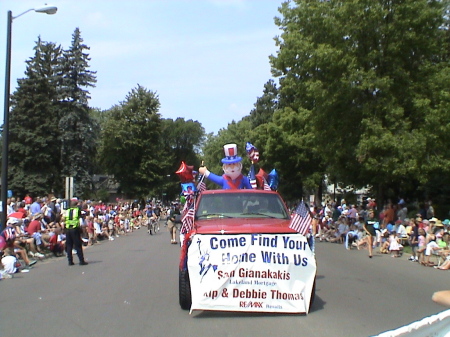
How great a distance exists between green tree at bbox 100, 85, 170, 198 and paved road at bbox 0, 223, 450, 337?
49660 mm

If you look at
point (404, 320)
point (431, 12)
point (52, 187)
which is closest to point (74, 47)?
point (52, 187)

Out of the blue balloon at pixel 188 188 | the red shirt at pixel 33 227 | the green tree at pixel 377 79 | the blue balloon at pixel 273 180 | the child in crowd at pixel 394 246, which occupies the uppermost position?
the green tree at pixel 377 79

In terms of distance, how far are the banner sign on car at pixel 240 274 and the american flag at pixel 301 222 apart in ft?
1.86

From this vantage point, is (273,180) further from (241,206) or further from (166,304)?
(166,304)

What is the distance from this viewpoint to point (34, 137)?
162 feet

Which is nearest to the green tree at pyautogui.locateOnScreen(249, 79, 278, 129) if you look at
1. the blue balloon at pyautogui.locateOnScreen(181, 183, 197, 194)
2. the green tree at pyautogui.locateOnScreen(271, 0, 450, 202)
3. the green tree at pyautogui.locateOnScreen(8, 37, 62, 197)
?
the green tree at pyautogui.locateOnScreen(8, 37, 62, 197)

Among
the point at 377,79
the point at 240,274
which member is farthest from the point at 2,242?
the point at 377,79

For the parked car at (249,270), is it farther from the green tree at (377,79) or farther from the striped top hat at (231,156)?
the green tree at (377,79)

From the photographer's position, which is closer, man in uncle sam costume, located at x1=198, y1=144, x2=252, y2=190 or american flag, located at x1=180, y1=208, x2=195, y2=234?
american flag, located at x1=180, y1=208, x2=195, y2=234

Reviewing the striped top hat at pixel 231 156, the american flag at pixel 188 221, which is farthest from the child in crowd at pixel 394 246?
the american flag at pixel 188 221

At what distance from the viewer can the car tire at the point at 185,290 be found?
349 inches

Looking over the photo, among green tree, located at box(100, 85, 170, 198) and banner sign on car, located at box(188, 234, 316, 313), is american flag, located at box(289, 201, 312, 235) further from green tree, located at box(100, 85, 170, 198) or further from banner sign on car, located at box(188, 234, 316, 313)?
green tree, located at box(100, 85, 170, 198)

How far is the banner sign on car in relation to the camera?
8.41m

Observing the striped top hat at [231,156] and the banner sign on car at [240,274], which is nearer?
the banner sign on car at [240,274]
